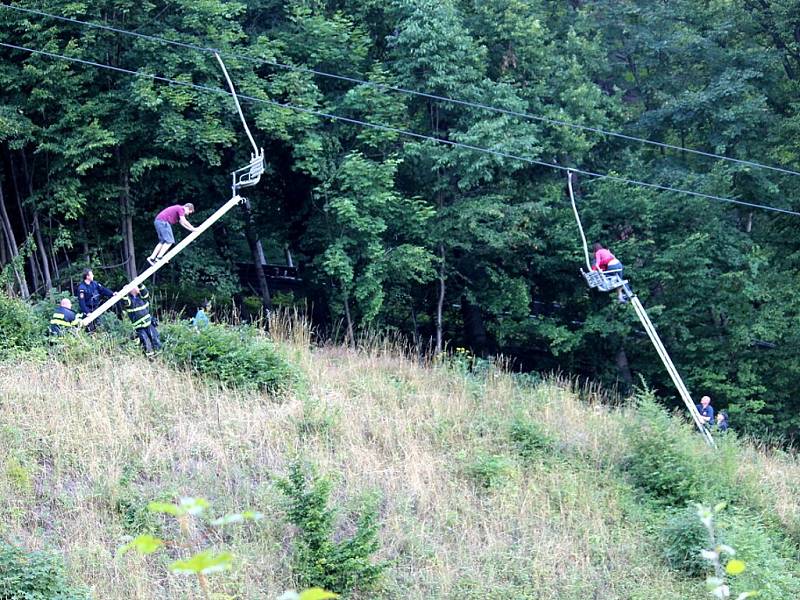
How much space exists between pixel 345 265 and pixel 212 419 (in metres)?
8.27

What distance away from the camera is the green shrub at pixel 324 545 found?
10656 millimetres

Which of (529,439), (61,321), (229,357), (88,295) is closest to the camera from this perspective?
(529,439)

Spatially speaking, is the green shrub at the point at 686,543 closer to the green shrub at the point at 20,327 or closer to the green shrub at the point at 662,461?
the green shrub at the point at 662,461

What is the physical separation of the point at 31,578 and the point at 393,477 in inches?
208

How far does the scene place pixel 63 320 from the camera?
1616 cm

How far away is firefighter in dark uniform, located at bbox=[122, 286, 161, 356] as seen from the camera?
1625cm

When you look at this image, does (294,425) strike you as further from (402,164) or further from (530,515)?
(402,164)

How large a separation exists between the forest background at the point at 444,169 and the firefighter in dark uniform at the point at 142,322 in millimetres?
4639

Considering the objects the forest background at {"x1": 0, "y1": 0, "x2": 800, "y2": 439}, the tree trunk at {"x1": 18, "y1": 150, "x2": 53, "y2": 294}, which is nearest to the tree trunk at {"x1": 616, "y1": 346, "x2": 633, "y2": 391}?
the forest background at {"x1": 0, "y1": 0, "x2": 800, "y2": 439}

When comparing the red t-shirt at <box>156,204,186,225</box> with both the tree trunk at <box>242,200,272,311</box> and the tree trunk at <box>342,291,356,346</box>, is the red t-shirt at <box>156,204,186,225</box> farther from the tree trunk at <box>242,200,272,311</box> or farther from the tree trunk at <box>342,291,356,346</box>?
the tree trunk at <box>242,200,272,311</box>

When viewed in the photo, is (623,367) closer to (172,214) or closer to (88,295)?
(172,214)

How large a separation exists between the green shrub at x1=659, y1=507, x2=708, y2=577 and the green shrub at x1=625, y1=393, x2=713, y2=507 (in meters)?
1.19

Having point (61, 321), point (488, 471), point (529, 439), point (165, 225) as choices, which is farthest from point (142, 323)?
point (529, 439)

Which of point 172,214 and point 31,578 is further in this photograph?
point 172,214
